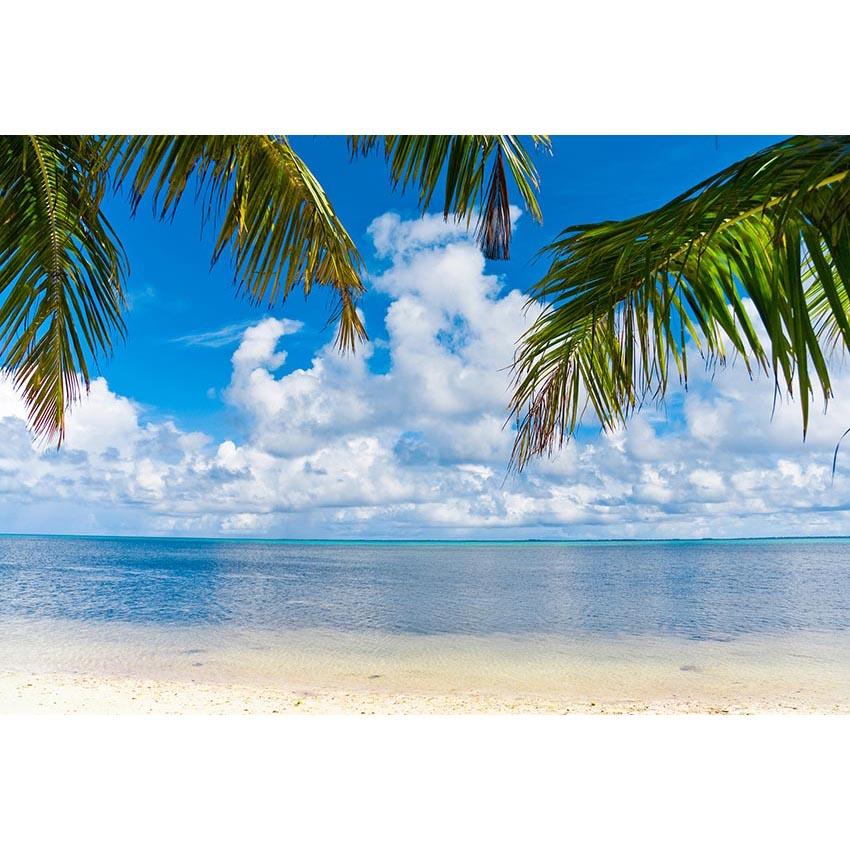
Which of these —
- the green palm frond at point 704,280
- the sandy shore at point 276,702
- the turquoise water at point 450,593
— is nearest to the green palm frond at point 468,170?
the green palm frond at point 704,280

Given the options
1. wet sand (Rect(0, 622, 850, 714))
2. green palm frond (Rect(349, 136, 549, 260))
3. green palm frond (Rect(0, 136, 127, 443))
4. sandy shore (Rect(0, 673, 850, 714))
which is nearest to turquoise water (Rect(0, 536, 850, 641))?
wet sand (Rect(0, 622, 850, 714))

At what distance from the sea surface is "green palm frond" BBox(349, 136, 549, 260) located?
11.1 feet

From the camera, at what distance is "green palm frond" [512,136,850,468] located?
1124 mm

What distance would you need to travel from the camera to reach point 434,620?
846 cm

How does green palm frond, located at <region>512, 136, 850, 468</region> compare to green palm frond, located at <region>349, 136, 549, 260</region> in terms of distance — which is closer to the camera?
green palm frond, located at <region>512, 136, 850, 468</region>

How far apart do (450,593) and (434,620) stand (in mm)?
3086

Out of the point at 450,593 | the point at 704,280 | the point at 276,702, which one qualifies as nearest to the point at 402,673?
the point at 276,702

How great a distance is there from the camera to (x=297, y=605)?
9547 millimetres

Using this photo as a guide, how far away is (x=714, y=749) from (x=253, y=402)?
275 centimetres

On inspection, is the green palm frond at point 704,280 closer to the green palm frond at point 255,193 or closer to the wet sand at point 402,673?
the green palm frond at point 255,193

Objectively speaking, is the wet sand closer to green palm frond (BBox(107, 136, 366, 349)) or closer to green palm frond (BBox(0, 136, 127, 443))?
green palm frond (BBox(0, 136, 127, 443))

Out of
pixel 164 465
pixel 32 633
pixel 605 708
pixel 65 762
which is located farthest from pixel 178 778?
pixel 32 633
